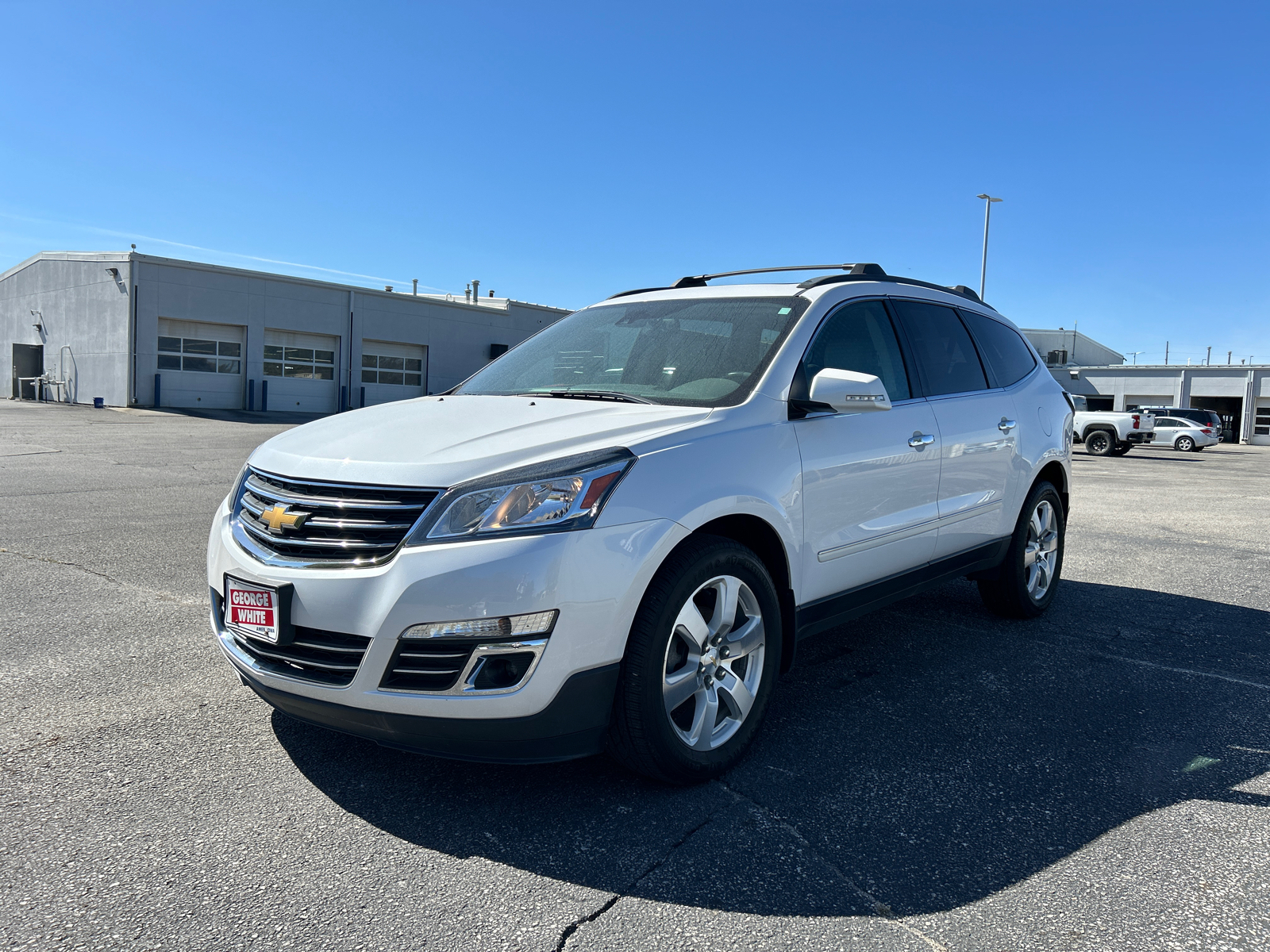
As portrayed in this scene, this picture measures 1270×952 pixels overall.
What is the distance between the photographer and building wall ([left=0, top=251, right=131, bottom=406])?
30.8 m

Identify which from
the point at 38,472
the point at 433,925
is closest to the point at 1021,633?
the point at 433,925

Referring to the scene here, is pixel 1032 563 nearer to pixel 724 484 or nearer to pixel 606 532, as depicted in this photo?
pixel 724 484

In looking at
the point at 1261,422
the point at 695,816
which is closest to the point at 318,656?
the point at 695,816

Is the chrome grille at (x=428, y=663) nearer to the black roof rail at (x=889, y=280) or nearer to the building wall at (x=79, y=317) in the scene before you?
the black roof rail at (x=889, y=280)

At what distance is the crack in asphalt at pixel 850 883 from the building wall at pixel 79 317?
32.7 meters

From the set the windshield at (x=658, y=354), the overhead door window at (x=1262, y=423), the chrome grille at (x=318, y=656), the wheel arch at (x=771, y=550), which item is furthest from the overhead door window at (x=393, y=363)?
the overhead door window at (x=1262, y=423)

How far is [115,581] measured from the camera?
18.6ft

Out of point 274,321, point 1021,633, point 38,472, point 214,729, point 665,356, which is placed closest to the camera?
point 214,729

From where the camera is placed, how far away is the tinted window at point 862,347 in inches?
151

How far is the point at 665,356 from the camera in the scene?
3.87 meters

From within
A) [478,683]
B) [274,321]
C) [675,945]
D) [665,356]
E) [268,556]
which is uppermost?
[274,321]

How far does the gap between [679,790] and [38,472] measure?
1162cm

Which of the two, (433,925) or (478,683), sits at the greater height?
(478,683)

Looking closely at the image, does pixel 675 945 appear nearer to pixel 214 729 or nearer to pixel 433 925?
pixel 433 925
